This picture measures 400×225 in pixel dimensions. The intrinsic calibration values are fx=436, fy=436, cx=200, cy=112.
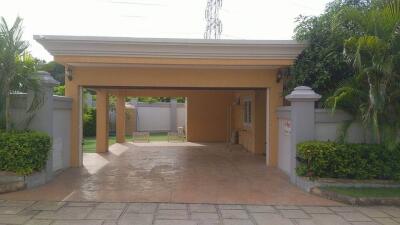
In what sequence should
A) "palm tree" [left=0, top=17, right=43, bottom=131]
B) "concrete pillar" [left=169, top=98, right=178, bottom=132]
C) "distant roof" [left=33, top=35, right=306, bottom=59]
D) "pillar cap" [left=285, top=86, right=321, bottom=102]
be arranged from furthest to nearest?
"concrete pillar" [left=169, top=98, right=178, bottom=132] < "distant roof" [left=33, top=35, right=306, bottom=59] < "pillar cap" [left=285, top=86, right=321, bottom=102] < "palm tree" [left=0, top=17, right=43, bottom=131]

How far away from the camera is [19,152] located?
28.2ft

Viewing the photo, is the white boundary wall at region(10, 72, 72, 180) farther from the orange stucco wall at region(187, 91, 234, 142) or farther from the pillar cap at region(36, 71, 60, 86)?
the orange stucco wall at region(187, 91, 234, 142)

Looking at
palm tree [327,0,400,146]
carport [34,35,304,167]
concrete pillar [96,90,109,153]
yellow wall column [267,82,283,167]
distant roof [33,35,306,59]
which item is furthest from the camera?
concrete pillar [96,90,109,153]

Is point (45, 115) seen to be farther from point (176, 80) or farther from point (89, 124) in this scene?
point (89, 124)

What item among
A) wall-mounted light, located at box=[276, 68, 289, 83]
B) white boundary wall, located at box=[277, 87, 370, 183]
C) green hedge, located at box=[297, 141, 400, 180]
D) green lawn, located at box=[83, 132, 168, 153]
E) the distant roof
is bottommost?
green lawn, located at box=[83, 132, 168, 153]

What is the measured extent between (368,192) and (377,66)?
244 centimetres

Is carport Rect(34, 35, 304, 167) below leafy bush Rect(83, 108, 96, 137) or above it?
above

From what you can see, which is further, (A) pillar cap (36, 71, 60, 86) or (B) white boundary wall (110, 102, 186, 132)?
(B) white boundary wall (110, 102, 186, 132)

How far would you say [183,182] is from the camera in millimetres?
9922

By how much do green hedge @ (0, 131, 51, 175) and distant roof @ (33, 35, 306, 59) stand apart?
115 inches

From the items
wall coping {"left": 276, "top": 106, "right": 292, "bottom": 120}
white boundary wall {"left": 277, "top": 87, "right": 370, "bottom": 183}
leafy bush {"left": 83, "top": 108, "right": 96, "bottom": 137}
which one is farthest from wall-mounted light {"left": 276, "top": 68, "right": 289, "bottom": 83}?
leafy bush {"left": 83, "top": 108, "right": 96, "bottom": 137}

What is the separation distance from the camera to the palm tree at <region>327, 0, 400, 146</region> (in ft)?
27.6

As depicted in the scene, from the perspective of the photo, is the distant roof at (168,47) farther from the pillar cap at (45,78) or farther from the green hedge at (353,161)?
the green hedge at (353,161)

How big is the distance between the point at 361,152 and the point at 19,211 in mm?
6583
